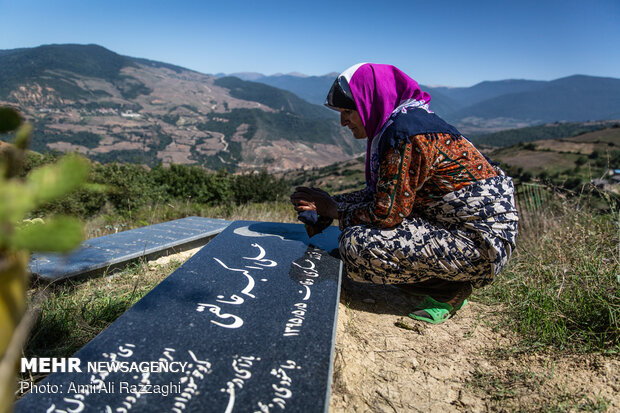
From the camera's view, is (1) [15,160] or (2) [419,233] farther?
(2) [419,233]

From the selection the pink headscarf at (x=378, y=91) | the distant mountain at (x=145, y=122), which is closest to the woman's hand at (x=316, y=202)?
the pink headscarf at (x=378, y=91)

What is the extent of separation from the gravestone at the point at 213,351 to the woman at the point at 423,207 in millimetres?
383

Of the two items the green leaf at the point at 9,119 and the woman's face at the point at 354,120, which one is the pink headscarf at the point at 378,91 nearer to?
the woman's face at the point at 354,120

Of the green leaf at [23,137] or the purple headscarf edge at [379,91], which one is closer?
the green leaf at [23,137]

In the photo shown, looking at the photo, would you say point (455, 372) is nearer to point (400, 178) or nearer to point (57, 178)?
point (400, 178)

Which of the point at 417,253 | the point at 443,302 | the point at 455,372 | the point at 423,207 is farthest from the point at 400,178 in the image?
the point at 455,372

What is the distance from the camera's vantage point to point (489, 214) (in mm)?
2096

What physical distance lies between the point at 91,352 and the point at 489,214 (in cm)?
203

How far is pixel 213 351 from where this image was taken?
141 cm

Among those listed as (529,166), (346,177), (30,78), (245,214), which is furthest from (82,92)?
(245,214)

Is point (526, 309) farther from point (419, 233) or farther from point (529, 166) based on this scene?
point (529, 166)

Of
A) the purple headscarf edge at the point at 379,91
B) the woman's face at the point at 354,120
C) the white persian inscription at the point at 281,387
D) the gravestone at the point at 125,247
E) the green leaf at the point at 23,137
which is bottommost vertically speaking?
the gravestone at the point at 125,247

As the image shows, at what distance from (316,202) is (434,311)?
42.1 inches

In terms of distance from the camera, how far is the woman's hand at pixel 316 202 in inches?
104
